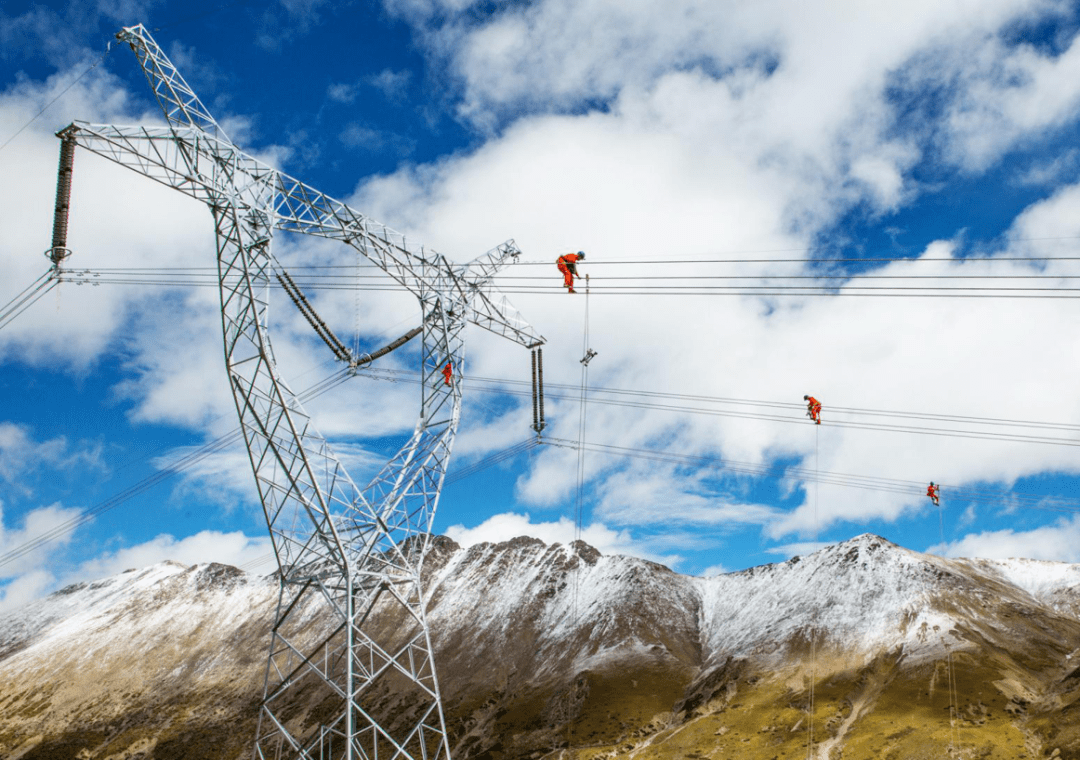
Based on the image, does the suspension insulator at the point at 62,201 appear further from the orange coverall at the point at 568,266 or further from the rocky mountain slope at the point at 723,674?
the rocky mountain slope at the point at 723,674

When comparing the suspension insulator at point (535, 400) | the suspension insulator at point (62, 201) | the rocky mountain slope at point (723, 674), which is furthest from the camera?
the rocky mountain slope at point (723, 674)

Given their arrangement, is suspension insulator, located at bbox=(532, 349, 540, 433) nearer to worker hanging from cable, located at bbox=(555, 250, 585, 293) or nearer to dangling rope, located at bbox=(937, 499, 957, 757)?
worker hanging from cable, located at bbox=(555, 250, 585, 293)

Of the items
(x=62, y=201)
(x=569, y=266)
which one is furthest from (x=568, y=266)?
(x=62, y=201)

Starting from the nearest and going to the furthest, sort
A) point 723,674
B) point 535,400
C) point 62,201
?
point 62,201 < point 535,400 < point 723,674

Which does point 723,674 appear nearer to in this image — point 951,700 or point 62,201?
point 951,700

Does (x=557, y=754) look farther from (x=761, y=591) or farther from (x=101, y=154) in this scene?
(x=101, y=154)

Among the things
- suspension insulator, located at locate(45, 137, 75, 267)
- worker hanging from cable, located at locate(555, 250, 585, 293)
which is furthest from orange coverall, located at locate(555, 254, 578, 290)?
suspension insulator, located at locate(45, 137, 75, 267)

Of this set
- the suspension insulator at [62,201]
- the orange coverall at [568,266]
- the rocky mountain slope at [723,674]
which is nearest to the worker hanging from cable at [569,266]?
the orange coverall at [568,266]
